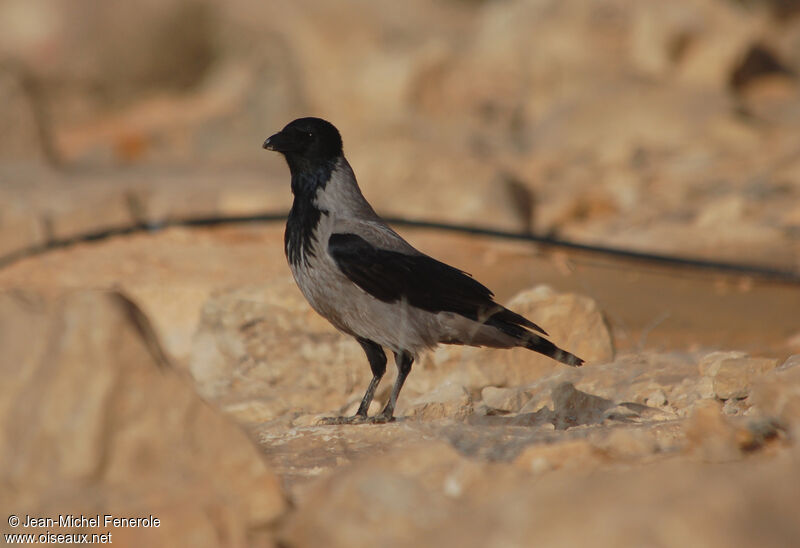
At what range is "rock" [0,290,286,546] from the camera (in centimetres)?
250

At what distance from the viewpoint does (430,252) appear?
9188mm

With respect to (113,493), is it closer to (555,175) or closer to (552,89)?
(555,175)

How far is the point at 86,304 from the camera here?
2.70 meters

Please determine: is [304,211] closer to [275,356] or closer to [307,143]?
[307,143]

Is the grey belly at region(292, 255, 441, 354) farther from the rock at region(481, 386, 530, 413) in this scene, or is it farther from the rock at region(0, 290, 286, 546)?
the rock at region(0, 290, 286, 546)

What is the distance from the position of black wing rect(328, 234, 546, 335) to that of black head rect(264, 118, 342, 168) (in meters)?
0.48

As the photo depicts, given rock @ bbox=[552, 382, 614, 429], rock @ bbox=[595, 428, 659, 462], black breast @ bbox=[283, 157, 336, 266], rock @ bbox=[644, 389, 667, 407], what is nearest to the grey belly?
black breast @ bbox=[283, 157, 336, 266]

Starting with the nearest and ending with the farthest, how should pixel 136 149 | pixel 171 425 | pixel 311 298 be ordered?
pixel 171 425
pixel 311 298
pixel 136 149

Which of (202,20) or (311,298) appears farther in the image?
(202,20)

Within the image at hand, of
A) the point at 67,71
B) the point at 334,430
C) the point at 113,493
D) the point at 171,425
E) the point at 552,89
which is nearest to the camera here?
the point at 113,493

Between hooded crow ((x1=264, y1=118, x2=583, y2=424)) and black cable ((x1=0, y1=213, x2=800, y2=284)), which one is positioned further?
black cable ((x1=0, y1=213, x2=800, y2=284))

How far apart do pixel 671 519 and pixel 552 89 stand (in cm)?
1489

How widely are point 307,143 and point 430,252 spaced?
463 centimetres

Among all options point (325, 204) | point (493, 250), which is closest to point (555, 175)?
point (493, 250)
